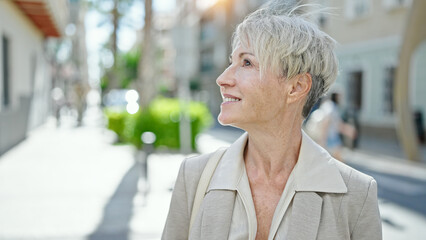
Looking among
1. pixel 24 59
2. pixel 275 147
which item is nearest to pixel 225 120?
pixel 275 147

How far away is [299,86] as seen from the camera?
1.85 m

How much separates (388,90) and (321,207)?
21.0m

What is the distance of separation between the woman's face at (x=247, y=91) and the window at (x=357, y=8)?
2202 cm

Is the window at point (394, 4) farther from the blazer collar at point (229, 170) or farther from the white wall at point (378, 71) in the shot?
the blazer collar at point (229, 170)

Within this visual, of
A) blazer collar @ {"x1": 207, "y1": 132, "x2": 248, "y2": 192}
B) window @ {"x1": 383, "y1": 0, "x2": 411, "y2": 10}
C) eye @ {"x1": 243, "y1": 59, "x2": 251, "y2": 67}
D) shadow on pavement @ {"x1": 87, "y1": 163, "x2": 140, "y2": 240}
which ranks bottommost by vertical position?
shadow on pavement @ {"x1": 87, "y1": 163, "x2": 140, "y2": 240}

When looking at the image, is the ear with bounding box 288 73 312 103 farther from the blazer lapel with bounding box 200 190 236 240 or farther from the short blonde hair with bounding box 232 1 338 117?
the blazer lapel with bounding box 200 190 236 240

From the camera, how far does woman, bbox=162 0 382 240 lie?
172cm

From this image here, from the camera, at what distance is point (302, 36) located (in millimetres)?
1732

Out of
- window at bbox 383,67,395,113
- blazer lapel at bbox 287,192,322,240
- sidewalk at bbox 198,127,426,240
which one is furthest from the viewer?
window at bbox 383,67,395,113

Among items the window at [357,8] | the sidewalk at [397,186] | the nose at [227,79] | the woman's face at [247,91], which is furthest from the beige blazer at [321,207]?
the window at [357,8]

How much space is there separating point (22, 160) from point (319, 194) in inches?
463

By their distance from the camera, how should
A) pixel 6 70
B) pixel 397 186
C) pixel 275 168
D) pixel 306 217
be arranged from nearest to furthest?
pixel 306 217, pixel 275 168, pixel 397 186, pixel 6 70

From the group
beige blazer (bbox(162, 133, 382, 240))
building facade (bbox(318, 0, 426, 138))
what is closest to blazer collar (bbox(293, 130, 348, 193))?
beige blazer (bbox(162, 133, 382, 240))

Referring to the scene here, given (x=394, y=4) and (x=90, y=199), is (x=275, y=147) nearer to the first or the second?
(x=90, y=199)
